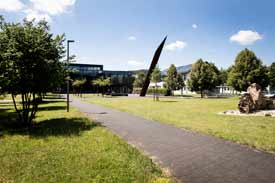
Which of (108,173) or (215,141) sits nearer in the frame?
(108,173)

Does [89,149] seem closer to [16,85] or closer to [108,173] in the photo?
[108,173]

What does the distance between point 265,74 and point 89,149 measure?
42.2 m

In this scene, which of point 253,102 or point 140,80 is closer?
point 253,102

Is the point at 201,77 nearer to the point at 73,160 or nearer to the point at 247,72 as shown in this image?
the point at 247,72

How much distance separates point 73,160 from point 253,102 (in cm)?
1626

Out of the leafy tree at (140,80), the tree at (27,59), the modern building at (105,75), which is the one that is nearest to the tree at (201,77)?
the leafy tree at (140,80)

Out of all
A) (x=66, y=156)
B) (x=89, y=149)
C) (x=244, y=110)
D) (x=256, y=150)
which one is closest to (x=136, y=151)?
(x=89, y=149)

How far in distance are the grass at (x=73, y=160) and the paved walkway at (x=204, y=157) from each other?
2.00 feet

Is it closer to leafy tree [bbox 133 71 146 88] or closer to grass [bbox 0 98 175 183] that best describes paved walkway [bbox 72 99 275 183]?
grass [bbox 0 98 175 183]

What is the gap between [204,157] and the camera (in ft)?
21.0

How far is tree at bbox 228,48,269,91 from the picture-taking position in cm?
4031

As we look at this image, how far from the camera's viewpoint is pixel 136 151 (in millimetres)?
6926

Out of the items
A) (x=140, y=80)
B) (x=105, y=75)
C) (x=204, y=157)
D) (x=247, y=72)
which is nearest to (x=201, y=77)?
(x=247, y=72)

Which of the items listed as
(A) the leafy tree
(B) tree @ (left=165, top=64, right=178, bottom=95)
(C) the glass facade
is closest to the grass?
(B) tree @ (left=165, top=64, right=178, bottom=95)
